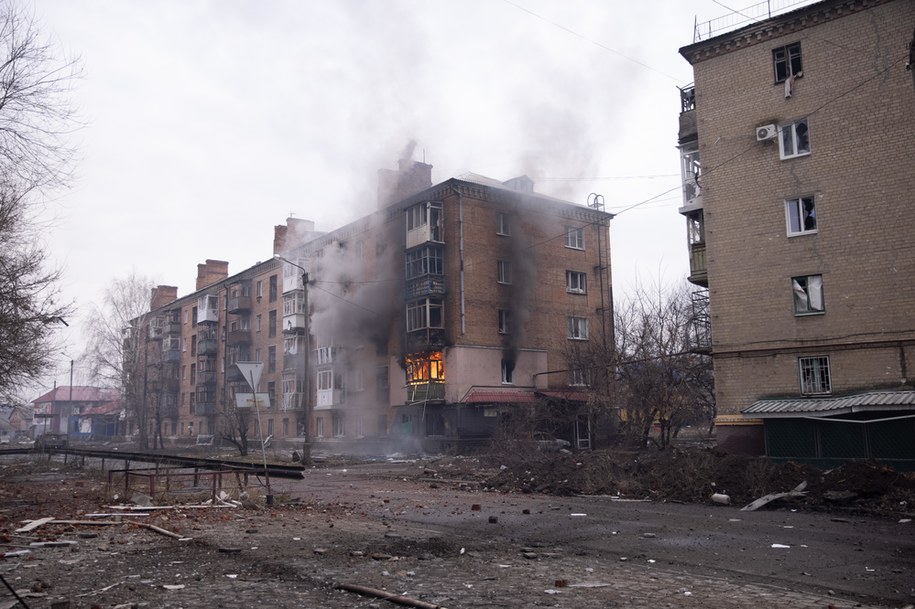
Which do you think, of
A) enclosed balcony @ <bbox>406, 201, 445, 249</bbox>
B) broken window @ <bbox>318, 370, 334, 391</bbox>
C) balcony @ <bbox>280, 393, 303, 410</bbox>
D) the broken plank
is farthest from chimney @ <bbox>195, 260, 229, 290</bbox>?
the broken plank

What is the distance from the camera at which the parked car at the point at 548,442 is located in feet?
97.7

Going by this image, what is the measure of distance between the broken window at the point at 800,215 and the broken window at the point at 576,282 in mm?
18704

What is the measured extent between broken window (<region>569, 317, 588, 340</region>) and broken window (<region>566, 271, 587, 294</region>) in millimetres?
1669

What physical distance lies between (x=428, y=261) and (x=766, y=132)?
62.7ft

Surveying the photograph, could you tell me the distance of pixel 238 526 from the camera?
35.1ft

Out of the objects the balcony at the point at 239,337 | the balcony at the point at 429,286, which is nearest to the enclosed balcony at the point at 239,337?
the balcony at the point at 239,337

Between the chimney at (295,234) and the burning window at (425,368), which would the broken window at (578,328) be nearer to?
the burning window at (425,368)

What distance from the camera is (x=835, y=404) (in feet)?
63.0

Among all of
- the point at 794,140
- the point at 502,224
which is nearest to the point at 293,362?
the point at 502,224

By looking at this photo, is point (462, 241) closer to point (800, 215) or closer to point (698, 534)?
point (800, 215)

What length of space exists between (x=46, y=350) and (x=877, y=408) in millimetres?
24591

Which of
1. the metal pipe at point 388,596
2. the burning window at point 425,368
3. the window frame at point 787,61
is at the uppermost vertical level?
the window frame at point 787,61

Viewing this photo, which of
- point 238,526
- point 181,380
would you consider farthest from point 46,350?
point 181,380

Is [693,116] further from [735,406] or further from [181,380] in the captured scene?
[181,380]
